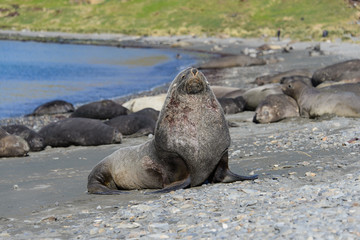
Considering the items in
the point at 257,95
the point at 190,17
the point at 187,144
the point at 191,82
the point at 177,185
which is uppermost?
the point at 190,17

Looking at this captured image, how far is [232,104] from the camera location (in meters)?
15.7

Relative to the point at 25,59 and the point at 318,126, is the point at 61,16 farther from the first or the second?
the point at 318,126

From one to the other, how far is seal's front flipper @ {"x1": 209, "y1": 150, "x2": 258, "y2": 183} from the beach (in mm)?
149

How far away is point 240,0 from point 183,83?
6627cm

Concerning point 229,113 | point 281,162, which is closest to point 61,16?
point 229,113

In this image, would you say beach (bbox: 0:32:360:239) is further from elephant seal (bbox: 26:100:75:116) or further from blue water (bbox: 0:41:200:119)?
blue water (bbox: 0:41:200:119)

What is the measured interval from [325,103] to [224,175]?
236 inches

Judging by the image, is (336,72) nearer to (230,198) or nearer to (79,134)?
(79,134)

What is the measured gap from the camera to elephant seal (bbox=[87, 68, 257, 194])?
268 inches

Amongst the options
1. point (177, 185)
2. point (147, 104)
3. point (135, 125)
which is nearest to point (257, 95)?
point (147, 104)

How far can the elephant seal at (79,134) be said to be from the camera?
39.2 ft

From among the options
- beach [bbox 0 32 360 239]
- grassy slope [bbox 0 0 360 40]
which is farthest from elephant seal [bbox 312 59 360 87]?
grassy slope [bbox 0 0 360 40]

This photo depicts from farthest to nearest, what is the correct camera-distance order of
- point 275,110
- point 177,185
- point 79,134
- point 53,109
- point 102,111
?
point 53,109 → point 102,111 → point 275,110 → point 79,134 → point 177,185

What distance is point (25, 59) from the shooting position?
4703cm
